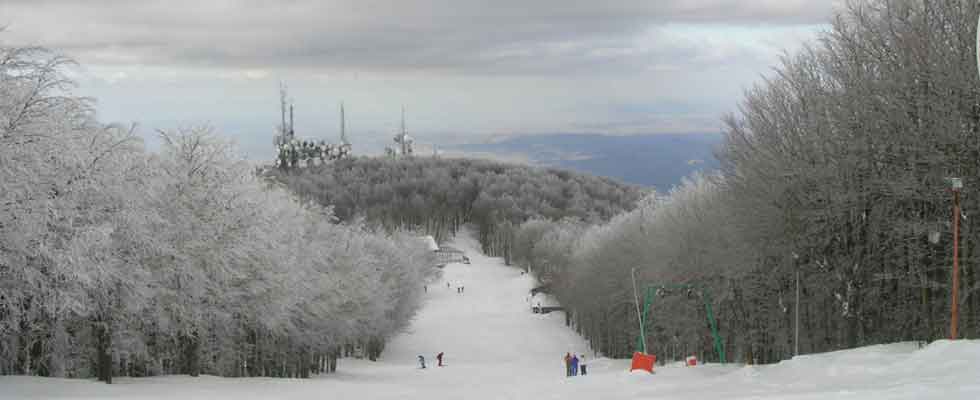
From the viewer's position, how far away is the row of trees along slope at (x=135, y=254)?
81.6 feet

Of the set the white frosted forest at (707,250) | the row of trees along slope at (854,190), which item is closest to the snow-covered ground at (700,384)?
the white frosted forest at (707,250)

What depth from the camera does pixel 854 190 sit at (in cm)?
3334

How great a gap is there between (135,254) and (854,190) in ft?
76.9

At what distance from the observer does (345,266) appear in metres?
57.7

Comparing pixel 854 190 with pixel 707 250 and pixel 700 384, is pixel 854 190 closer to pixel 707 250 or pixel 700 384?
pixel 700 384

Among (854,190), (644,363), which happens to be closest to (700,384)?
(644,363)

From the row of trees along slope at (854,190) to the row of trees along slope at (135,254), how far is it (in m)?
18.9

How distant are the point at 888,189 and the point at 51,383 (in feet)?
84.0

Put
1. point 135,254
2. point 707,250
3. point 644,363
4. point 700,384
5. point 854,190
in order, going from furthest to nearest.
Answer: point 707,250
point 644,363
point 854,190
point 135,254
point 700,384

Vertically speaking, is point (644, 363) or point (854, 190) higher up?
point (854, 190)

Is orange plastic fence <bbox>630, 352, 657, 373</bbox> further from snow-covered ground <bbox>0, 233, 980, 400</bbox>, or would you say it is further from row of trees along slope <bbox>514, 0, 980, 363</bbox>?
row of trees along slope <bbox>514, 0, 980, 363</bbox>

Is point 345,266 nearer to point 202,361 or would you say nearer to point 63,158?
point 202,361

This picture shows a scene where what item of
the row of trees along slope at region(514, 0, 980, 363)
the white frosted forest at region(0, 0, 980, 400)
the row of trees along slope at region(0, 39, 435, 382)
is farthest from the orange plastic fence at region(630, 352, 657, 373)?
the row of trees along slope at region(0, 39, 435, 382)

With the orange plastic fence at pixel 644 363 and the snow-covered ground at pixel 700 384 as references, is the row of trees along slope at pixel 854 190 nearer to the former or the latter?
the snow-covered ground at pixel 700 384
